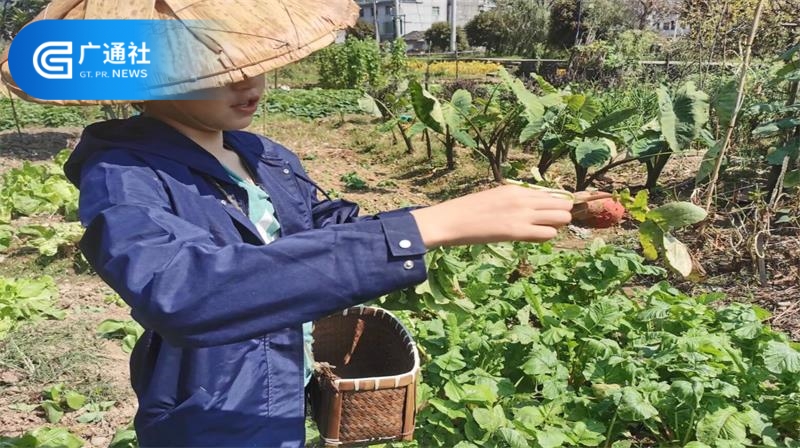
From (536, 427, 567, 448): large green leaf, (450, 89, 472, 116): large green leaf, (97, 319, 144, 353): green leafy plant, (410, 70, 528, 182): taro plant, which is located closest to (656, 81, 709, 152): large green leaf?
(410, 70, 528, 182): taro plant

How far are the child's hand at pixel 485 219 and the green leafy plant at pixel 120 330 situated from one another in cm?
246

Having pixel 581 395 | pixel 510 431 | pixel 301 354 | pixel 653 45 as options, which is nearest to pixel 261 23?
A: pixel 301 354

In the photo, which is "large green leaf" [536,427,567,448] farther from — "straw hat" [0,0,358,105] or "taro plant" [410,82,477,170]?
"taro plant" [410,82,477,170]

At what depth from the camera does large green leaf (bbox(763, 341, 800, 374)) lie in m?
2.07

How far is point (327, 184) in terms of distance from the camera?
22.7 ft

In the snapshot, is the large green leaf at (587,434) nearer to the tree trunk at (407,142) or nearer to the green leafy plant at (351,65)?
the tree trunk at (407,142)

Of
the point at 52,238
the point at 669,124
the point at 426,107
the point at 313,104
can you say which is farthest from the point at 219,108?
the point at 313,104

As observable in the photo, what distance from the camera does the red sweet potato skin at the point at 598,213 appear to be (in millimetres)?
1154

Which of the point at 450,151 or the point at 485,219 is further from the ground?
the point at 485,219

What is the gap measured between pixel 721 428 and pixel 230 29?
1.86m

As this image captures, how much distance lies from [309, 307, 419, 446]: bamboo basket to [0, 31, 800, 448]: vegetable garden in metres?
0.09

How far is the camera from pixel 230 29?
1.00 metres

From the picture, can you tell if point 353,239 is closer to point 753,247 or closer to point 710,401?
point 710,401

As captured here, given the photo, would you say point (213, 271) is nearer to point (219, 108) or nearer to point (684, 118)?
point (219, 108)
